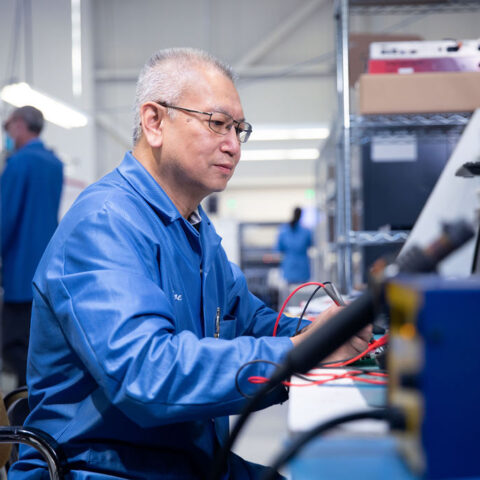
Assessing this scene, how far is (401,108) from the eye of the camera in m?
1.96

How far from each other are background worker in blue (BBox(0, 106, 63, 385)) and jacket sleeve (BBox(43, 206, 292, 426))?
6.77ft

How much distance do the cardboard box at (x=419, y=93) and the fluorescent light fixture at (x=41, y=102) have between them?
9.02 feet

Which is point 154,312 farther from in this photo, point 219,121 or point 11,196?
point 11,196

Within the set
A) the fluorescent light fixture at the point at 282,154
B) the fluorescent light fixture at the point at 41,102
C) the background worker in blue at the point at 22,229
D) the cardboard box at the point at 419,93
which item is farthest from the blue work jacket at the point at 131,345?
the fluorescent light fixture at the point at 282,154

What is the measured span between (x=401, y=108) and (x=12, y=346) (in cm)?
200

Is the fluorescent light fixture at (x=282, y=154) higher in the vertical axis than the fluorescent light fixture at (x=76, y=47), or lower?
lower

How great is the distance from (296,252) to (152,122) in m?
6.04

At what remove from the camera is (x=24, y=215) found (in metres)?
2.71

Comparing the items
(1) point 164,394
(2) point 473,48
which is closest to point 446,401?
(1) point 164,394

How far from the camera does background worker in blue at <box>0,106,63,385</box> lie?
266 cm

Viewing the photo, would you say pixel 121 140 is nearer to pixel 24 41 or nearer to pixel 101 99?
pixel 101 99

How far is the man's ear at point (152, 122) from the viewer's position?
3.50ft

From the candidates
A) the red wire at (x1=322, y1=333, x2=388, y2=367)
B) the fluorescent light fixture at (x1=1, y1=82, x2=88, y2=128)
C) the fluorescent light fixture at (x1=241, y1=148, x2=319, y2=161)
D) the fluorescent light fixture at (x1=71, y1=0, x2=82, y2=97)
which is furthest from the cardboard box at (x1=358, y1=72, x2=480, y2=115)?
the fluorescent light fixture at (x1=241, y1=148, x2=319, y2=161)

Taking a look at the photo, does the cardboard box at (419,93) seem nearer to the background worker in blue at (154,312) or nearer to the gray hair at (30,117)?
the background worker in blue at (154,312)
